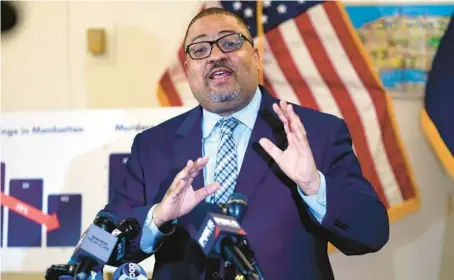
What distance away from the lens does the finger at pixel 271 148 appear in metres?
1.55

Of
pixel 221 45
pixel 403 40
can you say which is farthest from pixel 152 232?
pixel 403 40

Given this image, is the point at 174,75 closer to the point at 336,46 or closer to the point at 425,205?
the point at 336,46

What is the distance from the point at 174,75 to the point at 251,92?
0.94m

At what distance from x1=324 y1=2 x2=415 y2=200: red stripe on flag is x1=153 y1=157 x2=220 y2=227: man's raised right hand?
117 centimetres

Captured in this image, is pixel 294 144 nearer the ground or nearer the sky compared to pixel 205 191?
nearer the sky

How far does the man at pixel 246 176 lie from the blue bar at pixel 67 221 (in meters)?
0.88

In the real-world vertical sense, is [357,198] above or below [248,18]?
below

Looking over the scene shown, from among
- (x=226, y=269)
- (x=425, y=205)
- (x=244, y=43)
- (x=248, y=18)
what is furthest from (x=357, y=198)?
(x=248, y=18)

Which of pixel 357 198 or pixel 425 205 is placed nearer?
pixel 357 198

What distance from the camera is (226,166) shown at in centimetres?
171

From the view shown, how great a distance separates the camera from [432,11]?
8.10ft

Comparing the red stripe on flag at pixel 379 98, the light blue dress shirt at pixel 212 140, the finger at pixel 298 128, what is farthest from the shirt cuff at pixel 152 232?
the red stripe on flag at pixel 379 98

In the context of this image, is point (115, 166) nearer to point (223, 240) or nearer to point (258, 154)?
point (258, 154)

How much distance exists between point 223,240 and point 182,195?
0.40 metres
